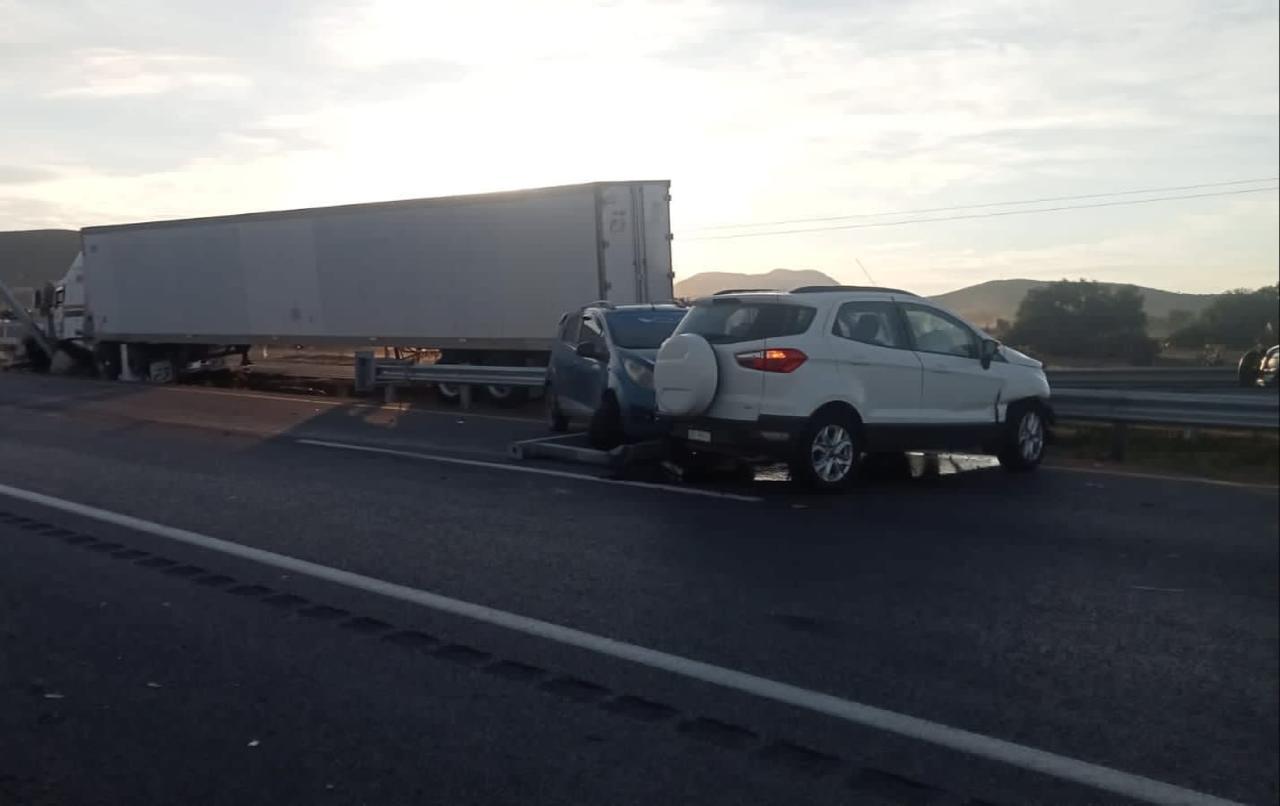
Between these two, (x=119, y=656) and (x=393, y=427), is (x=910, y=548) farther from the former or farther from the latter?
(x=393, y=427)

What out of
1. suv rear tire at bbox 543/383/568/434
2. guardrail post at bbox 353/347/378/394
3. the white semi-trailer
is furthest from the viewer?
guardrail post at bbox 353/347/378/394

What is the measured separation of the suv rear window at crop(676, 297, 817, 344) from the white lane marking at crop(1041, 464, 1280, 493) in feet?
11.5

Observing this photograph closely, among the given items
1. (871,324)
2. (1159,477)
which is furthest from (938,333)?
(1159,477)

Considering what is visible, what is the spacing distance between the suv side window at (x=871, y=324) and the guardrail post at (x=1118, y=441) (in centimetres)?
300

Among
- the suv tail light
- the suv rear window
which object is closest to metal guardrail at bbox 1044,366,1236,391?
the suv rear window

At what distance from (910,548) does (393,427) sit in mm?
11815

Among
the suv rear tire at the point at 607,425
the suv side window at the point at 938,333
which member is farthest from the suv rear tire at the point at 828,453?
the suv rear tire at the point at 607,425

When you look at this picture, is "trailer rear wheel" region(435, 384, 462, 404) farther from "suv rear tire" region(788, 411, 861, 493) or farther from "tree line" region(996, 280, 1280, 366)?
"suv rear tire" region(788, 411, 861, 493)

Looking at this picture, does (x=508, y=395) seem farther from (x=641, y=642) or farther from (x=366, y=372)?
(x=641, y=642)

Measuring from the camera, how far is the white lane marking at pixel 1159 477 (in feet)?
39.9

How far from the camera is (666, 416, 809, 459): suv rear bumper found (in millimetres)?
12203

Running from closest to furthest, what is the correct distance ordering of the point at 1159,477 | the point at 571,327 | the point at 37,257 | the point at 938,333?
1. the point at 1159,477
2. the point at 938,333
3. the point at 571,327
4. the point at 37,257

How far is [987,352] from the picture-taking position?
533 inches

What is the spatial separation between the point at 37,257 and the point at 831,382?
43.6 m
